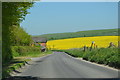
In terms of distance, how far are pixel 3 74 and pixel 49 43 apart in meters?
132

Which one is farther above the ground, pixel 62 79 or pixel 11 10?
pixel 11 10

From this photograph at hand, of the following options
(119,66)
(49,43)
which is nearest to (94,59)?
(119,66)

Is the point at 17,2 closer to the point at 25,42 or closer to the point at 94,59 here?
the point at 94,59

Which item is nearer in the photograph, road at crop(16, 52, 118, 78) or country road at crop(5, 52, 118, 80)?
country road at crop(5, 52, 118, 80)

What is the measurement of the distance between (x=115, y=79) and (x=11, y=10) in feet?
33.1

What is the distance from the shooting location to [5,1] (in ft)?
63.9

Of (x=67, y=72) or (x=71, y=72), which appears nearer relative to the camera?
(x=71, y=72)

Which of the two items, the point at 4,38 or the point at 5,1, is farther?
the point at 4,38

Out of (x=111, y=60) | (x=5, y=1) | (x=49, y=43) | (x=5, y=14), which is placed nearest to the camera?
(x=5, y=1)

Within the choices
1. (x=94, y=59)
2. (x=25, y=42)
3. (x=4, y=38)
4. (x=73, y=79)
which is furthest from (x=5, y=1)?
(x=25, y=42)

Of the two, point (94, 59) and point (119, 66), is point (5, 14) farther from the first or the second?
point (94, 59)

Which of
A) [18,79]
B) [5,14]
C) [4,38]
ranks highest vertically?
[5,14]

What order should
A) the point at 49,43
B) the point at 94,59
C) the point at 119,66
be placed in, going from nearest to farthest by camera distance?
1. the point at 119,66
2. the point at 94,59
3. the point at 49,43

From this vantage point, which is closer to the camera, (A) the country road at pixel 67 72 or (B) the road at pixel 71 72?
(A) the country road at pixel 67 72
